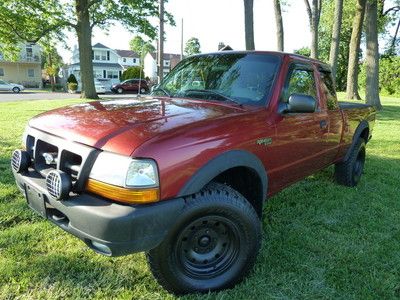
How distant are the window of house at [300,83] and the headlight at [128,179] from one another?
1.77 meters

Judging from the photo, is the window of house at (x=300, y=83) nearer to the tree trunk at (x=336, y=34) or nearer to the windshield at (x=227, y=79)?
the windshield at (x=227, y=79)

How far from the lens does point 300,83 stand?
392cm

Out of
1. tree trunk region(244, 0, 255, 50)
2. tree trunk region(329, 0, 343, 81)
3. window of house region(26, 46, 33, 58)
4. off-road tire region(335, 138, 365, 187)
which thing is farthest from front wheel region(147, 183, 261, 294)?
window of house region(26, 46, 33, 58)

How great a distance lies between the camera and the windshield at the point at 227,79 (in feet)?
11.3

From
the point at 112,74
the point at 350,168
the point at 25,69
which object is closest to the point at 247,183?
the point at 350,168

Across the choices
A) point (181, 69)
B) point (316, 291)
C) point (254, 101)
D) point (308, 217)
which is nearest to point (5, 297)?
point (316, 291)

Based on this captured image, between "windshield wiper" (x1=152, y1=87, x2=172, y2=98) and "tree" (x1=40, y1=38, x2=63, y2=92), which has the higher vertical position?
"tree" (x1=40, y1=38, x2=63, y2=92)

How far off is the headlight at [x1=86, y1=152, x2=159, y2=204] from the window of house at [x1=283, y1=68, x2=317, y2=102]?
5.79 ft

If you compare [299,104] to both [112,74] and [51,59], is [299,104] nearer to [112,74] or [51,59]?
[51,59]

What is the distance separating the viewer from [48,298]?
257cm

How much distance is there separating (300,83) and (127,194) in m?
2.44

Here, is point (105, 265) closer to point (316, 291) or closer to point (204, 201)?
point (204, 201)

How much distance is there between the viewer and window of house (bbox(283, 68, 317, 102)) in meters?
3.63

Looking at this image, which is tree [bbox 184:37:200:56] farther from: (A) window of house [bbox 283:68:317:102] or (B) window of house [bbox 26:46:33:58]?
(A) window of house [bbox 283:68:317:102]
